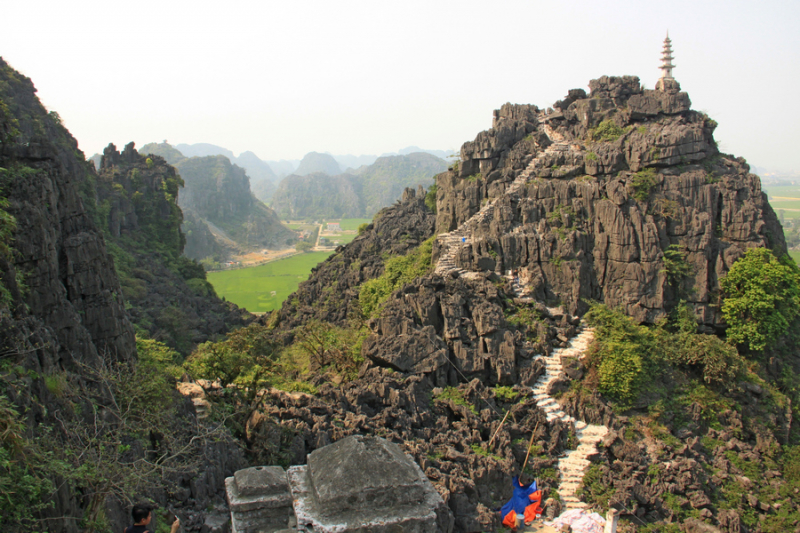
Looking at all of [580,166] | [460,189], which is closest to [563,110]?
[580,166]

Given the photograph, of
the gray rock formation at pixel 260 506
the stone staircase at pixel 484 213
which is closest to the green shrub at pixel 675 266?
the stone staircase at pixel 484 213

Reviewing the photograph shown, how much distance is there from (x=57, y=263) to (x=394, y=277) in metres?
17.5

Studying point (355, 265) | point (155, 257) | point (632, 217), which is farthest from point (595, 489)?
point (155, 257)

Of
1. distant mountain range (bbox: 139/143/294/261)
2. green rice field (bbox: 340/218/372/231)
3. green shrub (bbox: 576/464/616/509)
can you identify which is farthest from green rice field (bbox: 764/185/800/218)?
green shrub (bbox: 576/464/616/509)

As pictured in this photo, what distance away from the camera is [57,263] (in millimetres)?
12945

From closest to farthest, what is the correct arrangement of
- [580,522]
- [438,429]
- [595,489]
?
1. [580,522]
2. [595,489]
3. [438,429]

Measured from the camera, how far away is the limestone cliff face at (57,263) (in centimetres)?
1160

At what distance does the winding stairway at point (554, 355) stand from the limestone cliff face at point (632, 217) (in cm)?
30

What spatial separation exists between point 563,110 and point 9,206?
26595 millimetres

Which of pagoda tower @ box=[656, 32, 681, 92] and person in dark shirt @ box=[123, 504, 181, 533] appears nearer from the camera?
person in dark shirt @ box=[123, 504, 181, 533]

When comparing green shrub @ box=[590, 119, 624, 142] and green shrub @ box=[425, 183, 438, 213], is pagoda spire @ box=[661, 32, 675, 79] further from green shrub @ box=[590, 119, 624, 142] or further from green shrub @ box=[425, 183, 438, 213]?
green shrub @ box=[425, 183, 438, 213]

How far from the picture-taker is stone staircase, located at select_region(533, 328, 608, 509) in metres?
16.9

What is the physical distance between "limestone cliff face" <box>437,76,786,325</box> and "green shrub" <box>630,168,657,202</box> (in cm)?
5

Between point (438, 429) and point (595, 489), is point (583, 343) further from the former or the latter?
point (438, 429)
